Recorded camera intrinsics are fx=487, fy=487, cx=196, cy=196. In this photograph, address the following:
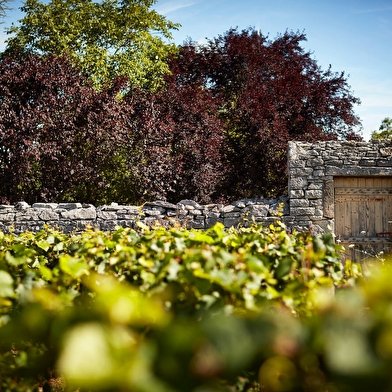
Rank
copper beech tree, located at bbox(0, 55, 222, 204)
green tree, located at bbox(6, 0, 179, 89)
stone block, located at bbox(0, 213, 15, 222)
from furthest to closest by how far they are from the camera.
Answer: green tree, located at bbox(6, 0, 179, 89)
copper beech tree, located at bbox(0, 55, 222, 204)
stone block, located at bbox(0, 213, 15, 222)

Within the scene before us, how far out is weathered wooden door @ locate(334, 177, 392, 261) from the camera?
850 cm

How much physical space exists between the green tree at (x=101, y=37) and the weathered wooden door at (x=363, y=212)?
8366 millimetres

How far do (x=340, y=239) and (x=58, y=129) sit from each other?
20.0 ft

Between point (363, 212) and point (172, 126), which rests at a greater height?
point (172, 126)

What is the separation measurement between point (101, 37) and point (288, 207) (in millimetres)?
10822

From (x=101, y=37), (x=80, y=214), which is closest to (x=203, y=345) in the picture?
(x=80, y=214)

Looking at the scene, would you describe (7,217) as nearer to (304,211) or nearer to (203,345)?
(304,211)

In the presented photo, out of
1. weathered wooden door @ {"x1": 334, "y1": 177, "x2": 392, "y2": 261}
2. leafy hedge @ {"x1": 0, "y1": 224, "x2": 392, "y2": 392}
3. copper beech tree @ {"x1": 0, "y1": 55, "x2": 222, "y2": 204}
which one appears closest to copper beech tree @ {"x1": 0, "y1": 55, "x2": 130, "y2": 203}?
copper beech tree @ {"x1": 0, "y1": 55, "x2": 222, "y2": 204}

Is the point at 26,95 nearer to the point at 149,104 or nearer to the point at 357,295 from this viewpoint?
the point at 149,104

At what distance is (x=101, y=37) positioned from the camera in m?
16.4

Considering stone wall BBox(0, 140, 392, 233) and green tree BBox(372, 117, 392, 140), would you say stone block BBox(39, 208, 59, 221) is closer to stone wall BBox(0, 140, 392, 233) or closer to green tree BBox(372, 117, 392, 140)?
stone wall BBox(0, 140, 392, 233)

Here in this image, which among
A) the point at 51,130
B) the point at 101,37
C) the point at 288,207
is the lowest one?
the point at 288,207

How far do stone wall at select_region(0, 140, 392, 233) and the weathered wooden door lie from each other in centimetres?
23

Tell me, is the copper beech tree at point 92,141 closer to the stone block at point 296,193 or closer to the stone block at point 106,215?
the stone block at point 106,215
